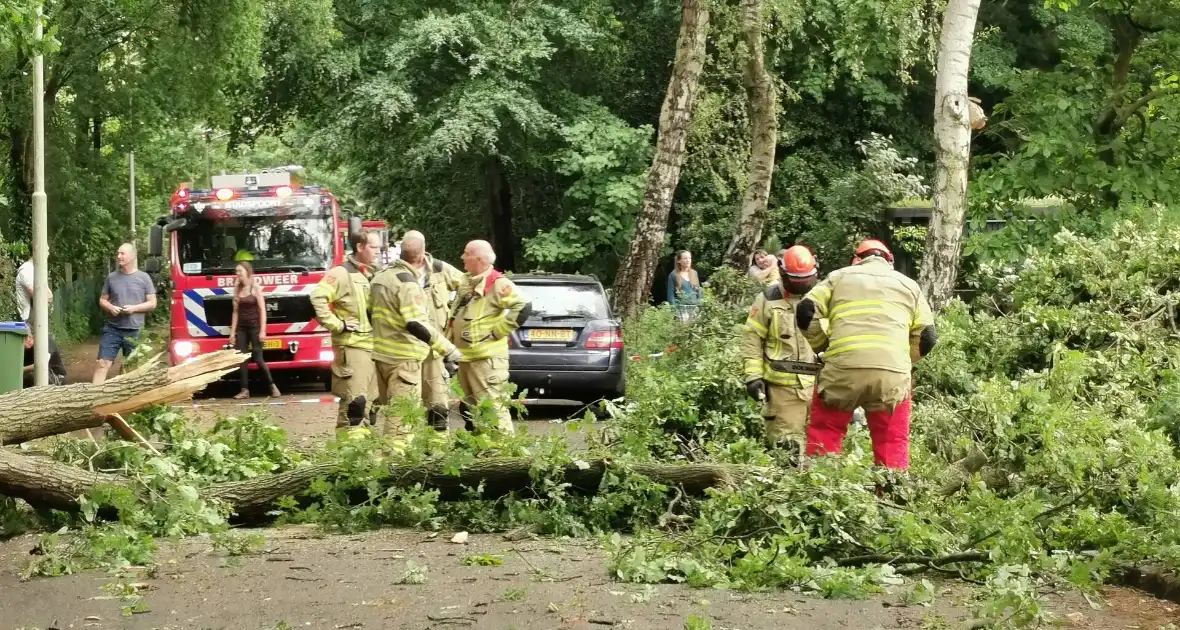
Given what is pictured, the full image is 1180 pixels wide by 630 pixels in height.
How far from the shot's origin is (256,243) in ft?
63.1

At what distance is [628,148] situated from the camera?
2797cm

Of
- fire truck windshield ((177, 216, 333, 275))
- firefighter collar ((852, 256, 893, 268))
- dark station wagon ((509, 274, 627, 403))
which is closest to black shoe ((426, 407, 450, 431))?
firefighter collar ((852, 256, 893, 268))

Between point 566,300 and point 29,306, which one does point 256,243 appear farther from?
point 566,300

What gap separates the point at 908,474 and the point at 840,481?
3.14ft

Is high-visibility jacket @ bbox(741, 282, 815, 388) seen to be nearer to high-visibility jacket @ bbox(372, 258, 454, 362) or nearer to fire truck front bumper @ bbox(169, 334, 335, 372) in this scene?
high-visibility jacket @ bbox(372, 258, 454, 362)

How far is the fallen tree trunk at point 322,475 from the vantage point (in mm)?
8352

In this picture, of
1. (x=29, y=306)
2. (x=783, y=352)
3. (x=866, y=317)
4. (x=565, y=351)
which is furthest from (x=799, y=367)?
(x=29, y=306)

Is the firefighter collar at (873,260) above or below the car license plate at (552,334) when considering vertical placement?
above

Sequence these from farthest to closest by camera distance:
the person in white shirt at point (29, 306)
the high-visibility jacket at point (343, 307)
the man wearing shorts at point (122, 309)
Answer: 1. the man wearing shorts at point (122, 309)
2. the person in white shirt at point (29, 306)
3. the high-visibility jacket at point (343, 307)

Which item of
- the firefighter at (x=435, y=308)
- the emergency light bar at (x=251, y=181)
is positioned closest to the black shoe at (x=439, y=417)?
the firefighter at (x=435, y=308)

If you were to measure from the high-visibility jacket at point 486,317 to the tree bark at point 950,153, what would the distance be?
5517 mm

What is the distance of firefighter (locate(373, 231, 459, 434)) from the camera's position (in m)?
11.2

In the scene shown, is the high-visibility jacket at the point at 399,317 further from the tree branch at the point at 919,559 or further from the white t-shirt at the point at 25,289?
the white t-shirt at the point at 25,289

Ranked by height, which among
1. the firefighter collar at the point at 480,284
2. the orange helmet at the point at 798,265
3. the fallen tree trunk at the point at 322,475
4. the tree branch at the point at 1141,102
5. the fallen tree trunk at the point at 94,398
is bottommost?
the fallen tree trunk at the point at 322,475
